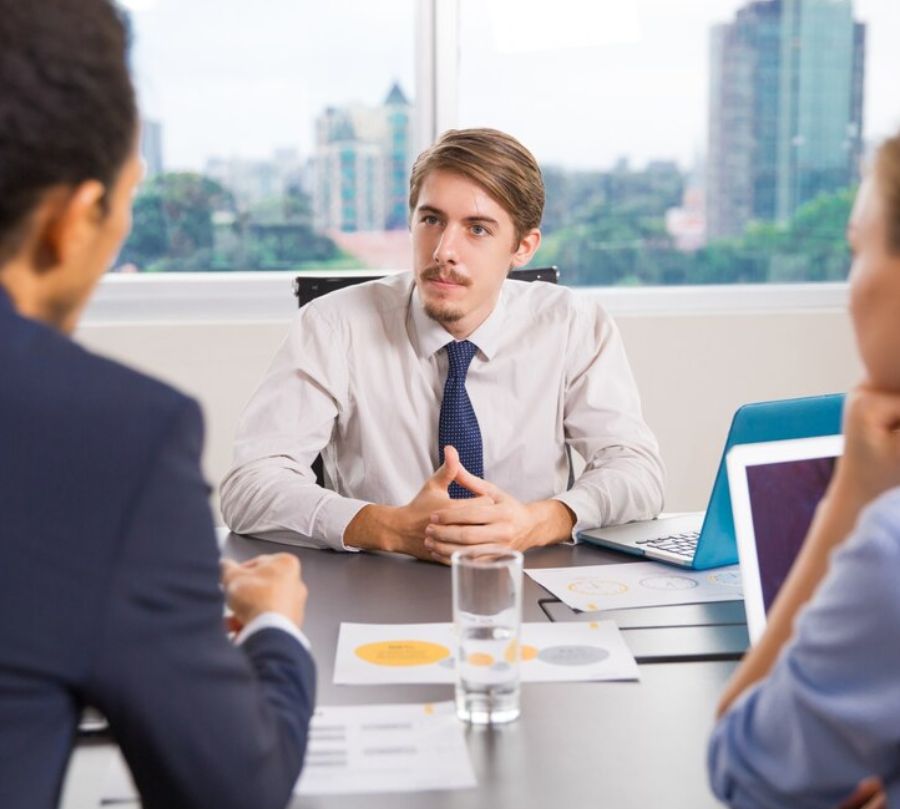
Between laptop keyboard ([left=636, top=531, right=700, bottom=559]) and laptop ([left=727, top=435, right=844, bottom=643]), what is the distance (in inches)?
12.9

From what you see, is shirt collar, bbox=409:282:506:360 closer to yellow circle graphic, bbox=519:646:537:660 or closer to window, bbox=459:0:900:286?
yellow circle graphic, bbox=519:646:537:660

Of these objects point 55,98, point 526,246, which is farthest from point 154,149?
point 55,98

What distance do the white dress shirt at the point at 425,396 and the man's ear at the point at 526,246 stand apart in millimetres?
76

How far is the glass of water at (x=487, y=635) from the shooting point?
4.19ft

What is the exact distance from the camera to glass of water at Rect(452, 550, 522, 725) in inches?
50.3

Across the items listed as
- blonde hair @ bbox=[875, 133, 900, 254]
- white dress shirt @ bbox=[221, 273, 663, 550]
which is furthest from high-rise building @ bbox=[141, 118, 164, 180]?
blonde hair @ bbox=[875, 133, 900, 254]

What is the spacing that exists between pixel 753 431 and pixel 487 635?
57 cm

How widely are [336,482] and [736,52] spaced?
237cm

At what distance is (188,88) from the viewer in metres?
3.80

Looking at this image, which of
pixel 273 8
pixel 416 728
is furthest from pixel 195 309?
pixel 416 728

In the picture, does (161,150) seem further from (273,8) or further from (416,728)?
(416,728)

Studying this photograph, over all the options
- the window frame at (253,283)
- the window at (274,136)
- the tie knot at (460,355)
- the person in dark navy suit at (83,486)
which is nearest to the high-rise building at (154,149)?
the window at (274,136)

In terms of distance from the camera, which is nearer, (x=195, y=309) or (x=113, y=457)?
(x=113, y=457)

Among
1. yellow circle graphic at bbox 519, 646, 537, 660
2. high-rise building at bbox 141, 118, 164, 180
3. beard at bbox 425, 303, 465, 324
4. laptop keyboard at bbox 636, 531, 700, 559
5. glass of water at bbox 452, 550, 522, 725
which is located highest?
high-rise building at bbox 141, 118, 164, 180
